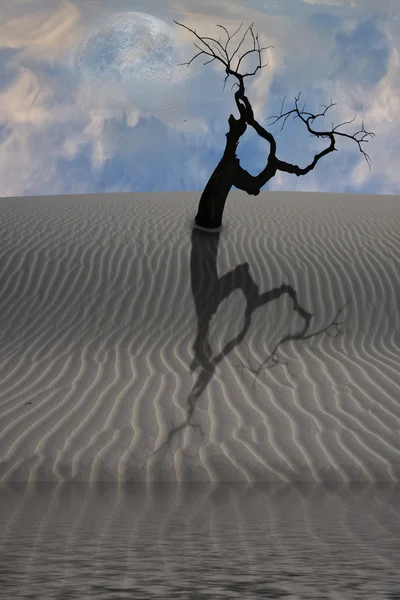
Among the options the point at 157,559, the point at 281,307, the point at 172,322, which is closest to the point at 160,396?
the point at 172,322

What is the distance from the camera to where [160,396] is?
8.64m

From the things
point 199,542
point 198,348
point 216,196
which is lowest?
point 199,542

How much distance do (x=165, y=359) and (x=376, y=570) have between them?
7.10m

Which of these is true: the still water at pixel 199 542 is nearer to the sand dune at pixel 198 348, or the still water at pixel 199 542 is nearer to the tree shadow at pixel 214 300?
the sand dune at pixel 198 348

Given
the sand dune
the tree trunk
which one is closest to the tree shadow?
the sand dune

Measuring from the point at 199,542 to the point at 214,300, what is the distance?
8280mm

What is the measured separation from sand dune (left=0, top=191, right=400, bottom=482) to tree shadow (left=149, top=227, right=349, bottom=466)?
28 mm

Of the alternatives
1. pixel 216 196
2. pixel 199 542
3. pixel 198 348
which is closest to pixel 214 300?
pixel 198 348

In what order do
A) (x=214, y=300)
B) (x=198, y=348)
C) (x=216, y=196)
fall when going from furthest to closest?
(x=216, y=196) → (x=214, y=300) → (x=198, y=348)

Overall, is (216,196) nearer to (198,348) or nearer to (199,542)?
(198,348)

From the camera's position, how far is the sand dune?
23.3ft

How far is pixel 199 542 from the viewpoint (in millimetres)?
3830

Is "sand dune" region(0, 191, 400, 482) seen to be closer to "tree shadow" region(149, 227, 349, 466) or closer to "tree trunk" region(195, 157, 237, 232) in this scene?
"tree shadow" region(149, 227, 349, 466)

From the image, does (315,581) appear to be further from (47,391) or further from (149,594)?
(47,391)
